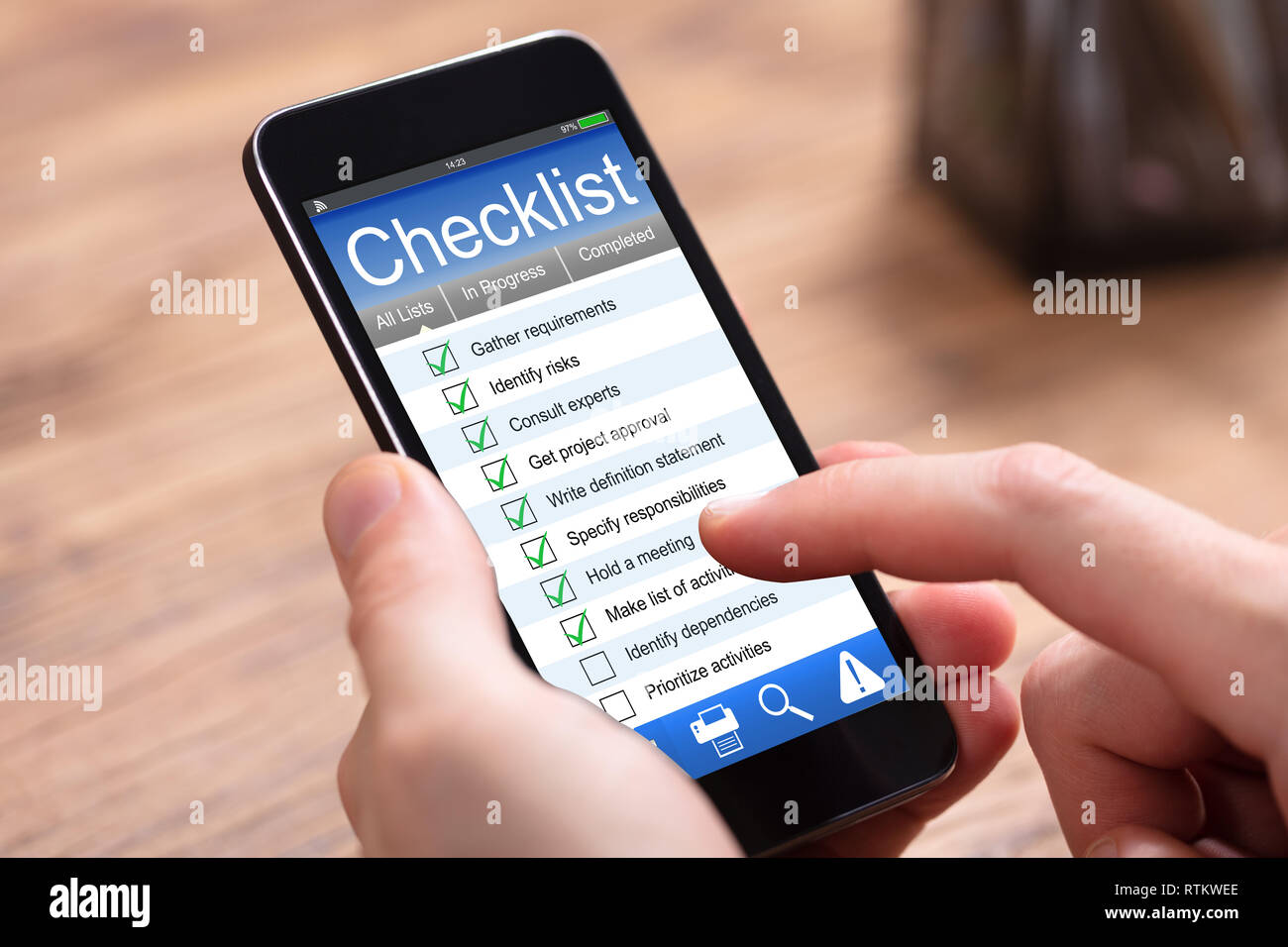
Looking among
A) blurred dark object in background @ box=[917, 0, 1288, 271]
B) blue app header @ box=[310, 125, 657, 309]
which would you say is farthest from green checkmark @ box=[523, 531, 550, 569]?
Result: blurred dark object in background @ box=[917, 0, 1288, 271]

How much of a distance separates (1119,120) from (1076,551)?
0.43 m

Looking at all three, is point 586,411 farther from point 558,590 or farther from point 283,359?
point 283,359

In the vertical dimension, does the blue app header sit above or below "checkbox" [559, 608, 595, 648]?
above

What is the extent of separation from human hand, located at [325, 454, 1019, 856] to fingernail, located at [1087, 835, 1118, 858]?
152mm

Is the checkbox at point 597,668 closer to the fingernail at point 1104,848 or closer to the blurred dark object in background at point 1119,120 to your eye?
the fingernail at point 1104,848

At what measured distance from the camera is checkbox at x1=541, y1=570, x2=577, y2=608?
47 cm

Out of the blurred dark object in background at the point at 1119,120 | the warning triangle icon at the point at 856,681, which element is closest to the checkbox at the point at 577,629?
the warning triangle icon at the point at 856,681

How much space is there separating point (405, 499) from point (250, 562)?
0.27m

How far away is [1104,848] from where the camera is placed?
0.42 m

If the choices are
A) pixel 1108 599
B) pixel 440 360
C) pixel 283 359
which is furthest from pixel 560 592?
pixel 283 359

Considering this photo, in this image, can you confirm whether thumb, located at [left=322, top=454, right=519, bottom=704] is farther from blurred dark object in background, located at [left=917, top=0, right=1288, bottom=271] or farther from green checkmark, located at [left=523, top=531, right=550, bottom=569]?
blurred dark object in background, located at [left=917, top=0, right=1288, bottom=271]

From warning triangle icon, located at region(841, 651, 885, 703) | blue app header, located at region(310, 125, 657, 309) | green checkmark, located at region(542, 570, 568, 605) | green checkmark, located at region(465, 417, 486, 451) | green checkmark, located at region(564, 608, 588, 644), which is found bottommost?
warning triangle icon, located at region(841, 651, 885, 703)

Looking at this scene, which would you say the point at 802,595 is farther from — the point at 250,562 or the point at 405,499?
the point at 250,562
